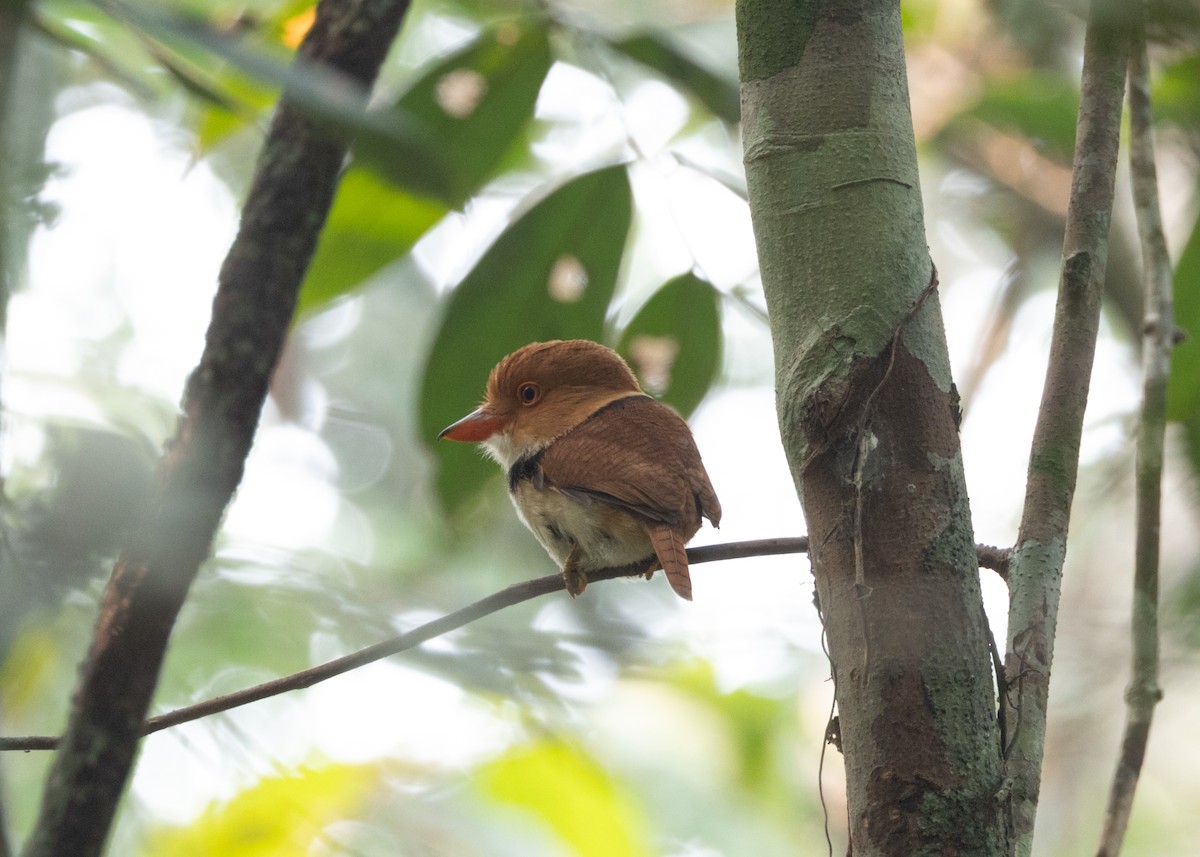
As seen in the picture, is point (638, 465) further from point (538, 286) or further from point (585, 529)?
point (538, 286)

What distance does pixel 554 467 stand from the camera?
7.72 feet

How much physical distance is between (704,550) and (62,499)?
44.5 inches

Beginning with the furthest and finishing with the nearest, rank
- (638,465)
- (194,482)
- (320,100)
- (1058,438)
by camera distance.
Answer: (638,465)
(1058,438)
(194,482)
(320,100)

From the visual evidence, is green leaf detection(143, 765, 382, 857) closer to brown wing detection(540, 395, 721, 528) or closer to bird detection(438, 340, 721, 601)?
bird detection(438, 340, 721, 601)

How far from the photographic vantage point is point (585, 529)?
226cm

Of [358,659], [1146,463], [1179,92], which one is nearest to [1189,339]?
[1179,92]

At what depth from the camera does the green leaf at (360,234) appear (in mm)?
2373

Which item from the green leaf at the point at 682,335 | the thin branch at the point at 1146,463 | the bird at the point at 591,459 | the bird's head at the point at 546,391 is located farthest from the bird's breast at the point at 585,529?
the thin branch at the point at 1146,463

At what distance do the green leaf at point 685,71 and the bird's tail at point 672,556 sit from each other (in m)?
0.77

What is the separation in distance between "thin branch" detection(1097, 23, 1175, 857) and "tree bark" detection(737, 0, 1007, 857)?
37 centimetres

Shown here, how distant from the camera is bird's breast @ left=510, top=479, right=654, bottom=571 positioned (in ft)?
7.25

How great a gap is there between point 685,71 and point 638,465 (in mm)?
733

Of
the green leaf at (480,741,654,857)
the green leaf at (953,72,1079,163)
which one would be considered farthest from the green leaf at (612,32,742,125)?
the green leaf at (480,741,654,857)

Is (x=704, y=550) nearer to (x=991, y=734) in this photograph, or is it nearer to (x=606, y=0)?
(x=991, y=734)
